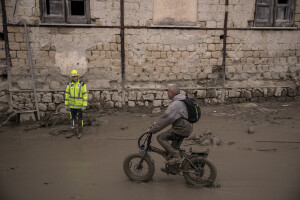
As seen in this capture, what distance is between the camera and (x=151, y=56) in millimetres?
8383

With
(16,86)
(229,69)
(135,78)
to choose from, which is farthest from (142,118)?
(16,86)

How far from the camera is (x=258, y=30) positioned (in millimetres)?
8688

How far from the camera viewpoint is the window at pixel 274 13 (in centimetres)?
870

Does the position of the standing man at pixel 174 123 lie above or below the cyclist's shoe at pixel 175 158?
above

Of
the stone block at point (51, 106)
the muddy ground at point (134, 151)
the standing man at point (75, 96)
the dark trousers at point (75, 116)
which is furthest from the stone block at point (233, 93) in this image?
the stone block at point (51, 106)

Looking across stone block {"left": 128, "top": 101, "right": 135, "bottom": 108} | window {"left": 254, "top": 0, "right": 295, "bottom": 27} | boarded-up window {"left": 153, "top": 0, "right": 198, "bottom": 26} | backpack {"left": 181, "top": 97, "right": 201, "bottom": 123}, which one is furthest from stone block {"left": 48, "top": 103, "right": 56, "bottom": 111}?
window {"left": 254, "top": 0, "right": 295, "bottom": 27}

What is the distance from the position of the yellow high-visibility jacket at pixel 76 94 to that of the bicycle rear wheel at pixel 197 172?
3458 mm

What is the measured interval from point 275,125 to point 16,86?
7555 millimetres

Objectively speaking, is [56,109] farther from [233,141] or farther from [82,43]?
[233,141]

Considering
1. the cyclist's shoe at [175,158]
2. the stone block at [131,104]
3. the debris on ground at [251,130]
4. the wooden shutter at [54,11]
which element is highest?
the wooden shutter at [54,11]

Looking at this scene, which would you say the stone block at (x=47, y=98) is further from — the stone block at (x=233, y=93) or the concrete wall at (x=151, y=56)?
the stone block at (x=233, y=93)

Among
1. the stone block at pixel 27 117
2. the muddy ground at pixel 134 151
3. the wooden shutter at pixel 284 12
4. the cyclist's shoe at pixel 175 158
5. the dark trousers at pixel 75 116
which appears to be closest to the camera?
the muddy ground at pixel 134 151

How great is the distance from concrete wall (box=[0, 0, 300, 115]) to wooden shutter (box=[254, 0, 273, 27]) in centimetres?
28

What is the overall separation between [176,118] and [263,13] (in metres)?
6.54
